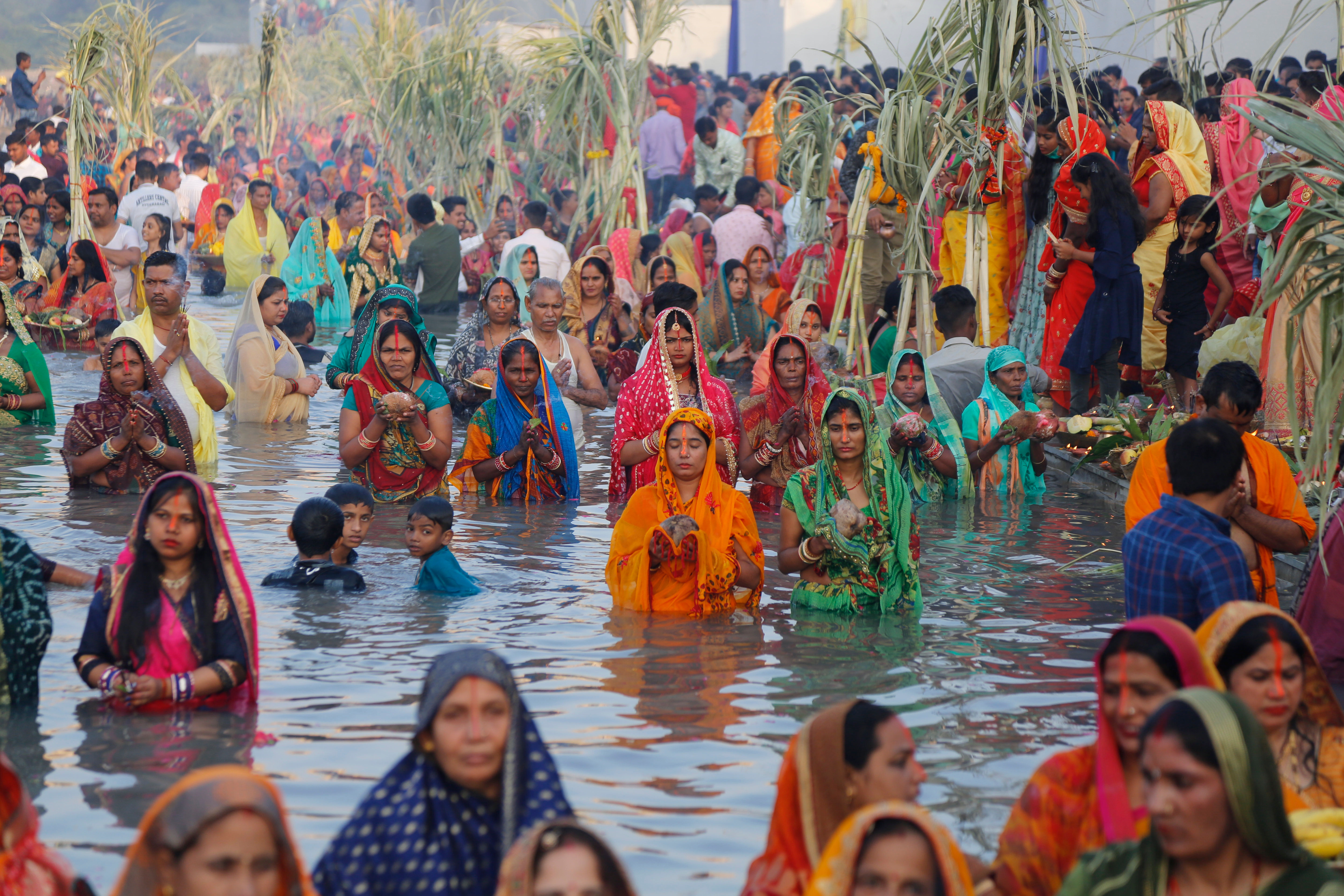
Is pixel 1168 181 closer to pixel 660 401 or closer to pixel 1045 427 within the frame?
pixel 1045 427

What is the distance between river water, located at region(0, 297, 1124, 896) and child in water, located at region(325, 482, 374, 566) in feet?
0.81

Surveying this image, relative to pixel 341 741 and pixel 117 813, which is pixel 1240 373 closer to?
pixel 341 741

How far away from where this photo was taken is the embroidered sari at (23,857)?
9.55ft

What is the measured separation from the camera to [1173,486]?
15.8ft

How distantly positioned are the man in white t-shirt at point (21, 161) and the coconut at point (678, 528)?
16.4 m

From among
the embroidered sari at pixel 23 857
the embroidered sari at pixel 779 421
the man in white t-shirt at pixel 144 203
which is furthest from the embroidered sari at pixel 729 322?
the embroidered sari at pixel 23 857

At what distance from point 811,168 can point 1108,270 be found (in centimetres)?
302

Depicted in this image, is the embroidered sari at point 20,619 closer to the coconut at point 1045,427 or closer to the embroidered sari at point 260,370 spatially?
the coconut at point 1045,427

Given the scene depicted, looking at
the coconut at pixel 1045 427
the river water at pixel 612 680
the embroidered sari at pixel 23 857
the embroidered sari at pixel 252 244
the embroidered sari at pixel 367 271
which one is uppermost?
the embroidered sari at pixel 252 244

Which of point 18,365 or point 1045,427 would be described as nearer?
point 1045,427

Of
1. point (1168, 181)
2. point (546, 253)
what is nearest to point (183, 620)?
point (1168, 181)

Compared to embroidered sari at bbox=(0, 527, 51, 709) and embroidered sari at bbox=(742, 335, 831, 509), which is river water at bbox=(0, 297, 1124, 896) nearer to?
embroidered sari at bbox=(0, 527, 51, 709)

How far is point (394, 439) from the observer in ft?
27.4

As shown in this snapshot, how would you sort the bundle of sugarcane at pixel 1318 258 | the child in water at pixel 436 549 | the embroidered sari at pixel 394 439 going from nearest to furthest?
the bundle of sugarcane at pixel 1318 258
the child in water at pixel 436 549
the embroidered sari at pixel 394 439
